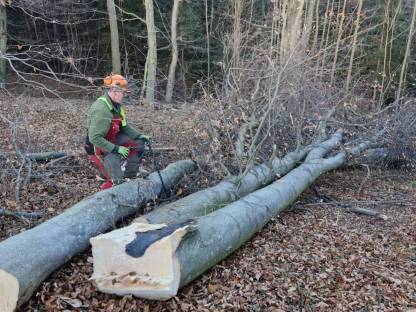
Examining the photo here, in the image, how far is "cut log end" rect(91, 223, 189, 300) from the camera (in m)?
3.34

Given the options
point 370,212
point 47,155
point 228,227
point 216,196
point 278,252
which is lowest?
point 370,212

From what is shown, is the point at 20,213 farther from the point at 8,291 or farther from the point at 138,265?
the point at 138,265

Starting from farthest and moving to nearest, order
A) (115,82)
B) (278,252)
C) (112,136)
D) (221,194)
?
(112,136), (115,82), (221,194), (278,252)

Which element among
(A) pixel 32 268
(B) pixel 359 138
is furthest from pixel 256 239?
(B) pixel 359 138

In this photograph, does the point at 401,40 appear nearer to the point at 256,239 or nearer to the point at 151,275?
the point at 256,239

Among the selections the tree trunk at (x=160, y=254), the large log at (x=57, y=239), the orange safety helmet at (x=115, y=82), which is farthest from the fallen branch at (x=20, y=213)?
the orange safety helmet at (x=115, y=82)

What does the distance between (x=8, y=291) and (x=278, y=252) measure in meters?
2.80

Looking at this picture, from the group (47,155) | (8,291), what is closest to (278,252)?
(8,291)

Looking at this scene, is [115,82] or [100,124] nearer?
[100,124]

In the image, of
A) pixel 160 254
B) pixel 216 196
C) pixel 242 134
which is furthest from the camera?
pixel 242 134

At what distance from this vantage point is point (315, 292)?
404cm

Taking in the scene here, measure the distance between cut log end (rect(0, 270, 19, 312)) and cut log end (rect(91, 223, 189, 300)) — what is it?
626 millimetres

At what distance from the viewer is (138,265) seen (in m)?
3.38

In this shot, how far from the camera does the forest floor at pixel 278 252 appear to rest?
3.60 m
